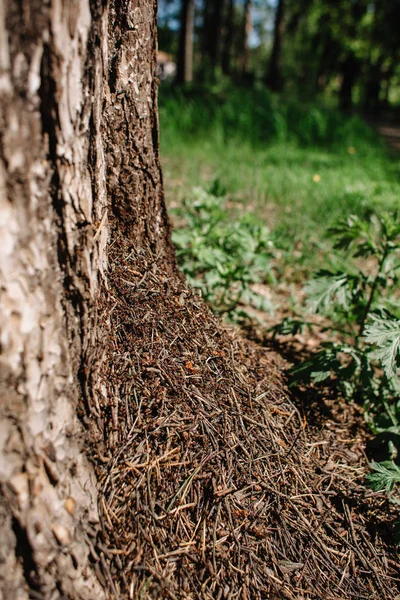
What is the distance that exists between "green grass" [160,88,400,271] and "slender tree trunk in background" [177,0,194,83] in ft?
12.4

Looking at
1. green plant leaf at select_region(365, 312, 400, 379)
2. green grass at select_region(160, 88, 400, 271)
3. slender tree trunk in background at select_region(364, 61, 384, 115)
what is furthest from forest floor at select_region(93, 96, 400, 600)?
slender tree trunk in background at select_region(364, 61, 384, 115)

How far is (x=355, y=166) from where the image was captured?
22.6 feet

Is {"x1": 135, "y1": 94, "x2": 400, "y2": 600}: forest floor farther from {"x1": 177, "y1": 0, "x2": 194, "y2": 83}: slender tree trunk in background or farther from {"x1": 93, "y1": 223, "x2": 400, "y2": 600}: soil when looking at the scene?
{"x1": 177, "y1": 0, "x2": 194, "y2": 83}: slender tree trunk in background

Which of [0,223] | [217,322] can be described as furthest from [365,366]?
[0,223]

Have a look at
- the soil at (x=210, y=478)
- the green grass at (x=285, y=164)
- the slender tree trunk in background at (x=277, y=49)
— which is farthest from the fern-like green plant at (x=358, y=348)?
the slender tree trunk in background at (x=277, y=49)

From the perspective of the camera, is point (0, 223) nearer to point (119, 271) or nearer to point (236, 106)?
point (119, 271)

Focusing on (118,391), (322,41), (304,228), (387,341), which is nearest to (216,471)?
(118,391)

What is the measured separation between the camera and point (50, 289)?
123cm

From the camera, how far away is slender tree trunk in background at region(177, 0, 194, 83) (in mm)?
13094

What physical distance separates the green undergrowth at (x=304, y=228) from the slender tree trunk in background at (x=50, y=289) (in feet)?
3.57

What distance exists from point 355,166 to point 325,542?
20.6 ft

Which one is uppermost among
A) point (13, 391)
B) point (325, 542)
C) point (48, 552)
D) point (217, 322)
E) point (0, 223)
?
point (0, 223)

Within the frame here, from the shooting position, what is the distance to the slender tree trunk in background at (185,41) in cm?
1309

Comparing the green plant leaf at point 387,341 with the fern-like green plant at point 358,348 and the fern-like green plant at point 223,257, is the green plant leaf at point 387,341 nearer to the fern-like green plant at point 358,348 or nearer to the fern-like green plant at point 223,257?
the fern-like green plant at point 358,348
